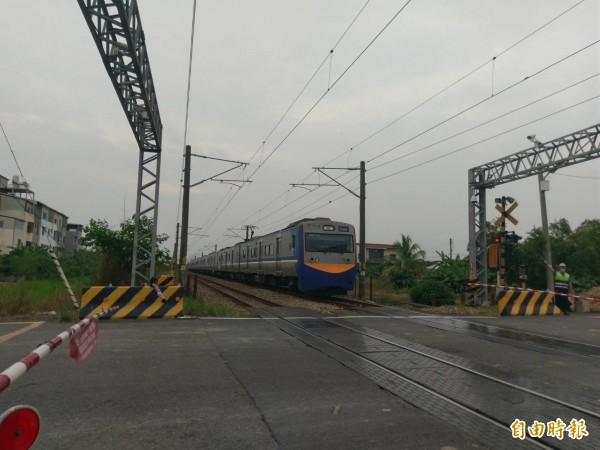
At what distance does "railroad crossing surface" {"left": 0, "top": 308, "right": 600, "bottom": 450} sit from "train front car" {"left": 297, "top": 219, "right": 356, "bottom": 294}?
9.74 m

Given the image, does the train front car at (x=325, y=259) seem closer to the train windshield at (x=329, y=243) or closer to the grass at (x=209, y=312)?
the train windshield at (x=329, y=243)

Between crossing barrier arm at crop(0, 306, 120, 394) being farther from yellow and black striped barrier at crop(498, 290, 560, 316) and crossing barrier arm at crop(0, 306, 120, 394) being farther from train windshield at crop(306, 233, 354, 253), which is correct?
train windshield at crop(306, 233, 354, 253)

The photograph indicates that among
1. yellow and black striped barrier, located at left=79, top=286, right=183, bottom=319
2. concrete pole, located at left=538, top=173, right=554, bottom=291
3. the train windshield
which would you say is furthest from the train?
yellow and black striped barrier, located at left=79, top=286, right=183, bottom=319

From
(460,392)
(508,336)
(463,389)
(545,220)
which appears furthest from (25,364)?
(545,220)

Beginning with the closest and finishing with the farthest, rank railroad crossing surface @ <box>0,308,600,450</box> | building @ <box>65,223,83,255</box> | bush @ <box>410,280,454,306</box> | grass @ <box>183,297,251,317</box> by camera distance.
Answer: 1. railroad crossing surface @ <box>0,308,600,450</box>
2. grass @ <box>183,297,251,317</box>
3. bush @ <box>410,280,454,306</box>
4. building @ <box>65,223,83,255</box>

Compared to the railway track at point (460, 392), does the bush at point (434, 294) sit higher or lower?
higher

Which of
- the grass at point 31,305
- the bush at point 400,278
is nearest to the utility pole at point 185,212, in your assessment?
the grass at point 31,305

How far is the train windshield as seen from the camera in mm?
19844

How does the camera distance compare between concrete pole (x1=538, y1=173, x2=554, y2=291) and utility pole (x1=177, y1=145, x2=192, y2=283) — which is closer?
concrete pole (x1=538, y1=173, x2=554, y2=291)

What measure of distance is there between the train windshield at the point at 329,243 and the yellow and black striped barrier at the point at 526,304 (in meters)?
7.36

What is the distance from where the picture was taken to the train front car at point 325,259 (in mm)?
19516

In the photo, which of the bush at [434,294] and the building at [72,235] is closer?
the bush at [434,294]

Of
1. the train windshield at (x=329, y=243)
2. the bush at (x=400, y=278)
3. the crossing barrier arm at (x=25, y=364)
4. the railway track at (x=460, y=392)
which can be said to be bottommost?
the railway track at (x=460, y=392)

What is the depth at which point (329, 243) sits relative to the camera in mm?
20125
